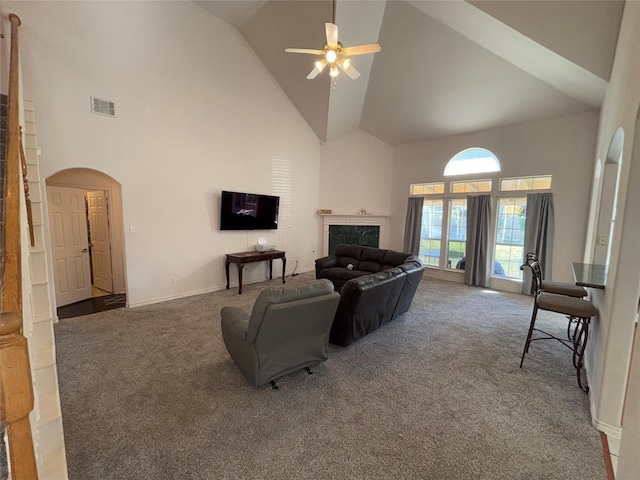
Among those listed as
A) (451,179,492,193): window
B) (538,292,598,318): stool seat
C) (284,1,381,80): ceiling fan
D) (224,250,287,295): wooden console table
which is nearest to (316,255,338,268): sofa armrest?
(224,250,287,295): wooden console table

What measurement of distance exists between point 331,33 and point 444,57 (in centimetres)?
264

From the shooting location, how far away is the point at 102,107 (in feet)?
13.2

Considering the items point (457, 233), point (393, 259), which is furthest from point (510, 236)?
point (393, 259)

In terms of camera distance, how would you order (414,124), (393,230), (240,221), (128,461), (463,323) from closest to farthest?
(128,461), (463,323), (240,221), (414,124), (393,230)

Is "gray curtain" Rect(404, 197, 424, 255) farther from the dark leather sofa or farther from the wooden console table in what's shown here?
the wooden console table

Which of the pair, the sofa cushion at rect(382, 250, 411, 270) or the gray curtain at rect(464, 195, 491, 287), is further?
the gray curtain at rect(464, 195, 491, 287)

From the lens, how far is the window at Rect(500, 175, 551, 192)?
5.44m

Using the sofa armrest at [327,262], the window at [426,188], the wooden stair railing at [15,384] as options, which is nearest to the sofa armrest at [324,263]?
the sofa armrest at [327,262]

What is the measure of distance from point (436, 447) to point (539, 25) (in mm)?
4477

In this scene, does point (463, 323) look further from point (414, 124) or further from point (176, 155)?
point (176, 155)

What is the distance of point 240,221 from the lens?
573cm

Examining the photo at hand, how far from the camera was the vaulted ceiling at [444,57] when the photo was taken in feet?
10.7

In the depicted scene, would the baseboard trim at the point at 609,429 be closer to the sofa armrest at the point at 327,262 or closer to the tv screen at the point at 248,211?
the sofa armrest at the point at 327,262

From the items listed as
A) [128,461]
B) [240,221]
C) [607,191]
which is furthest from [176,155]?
[607,191]
